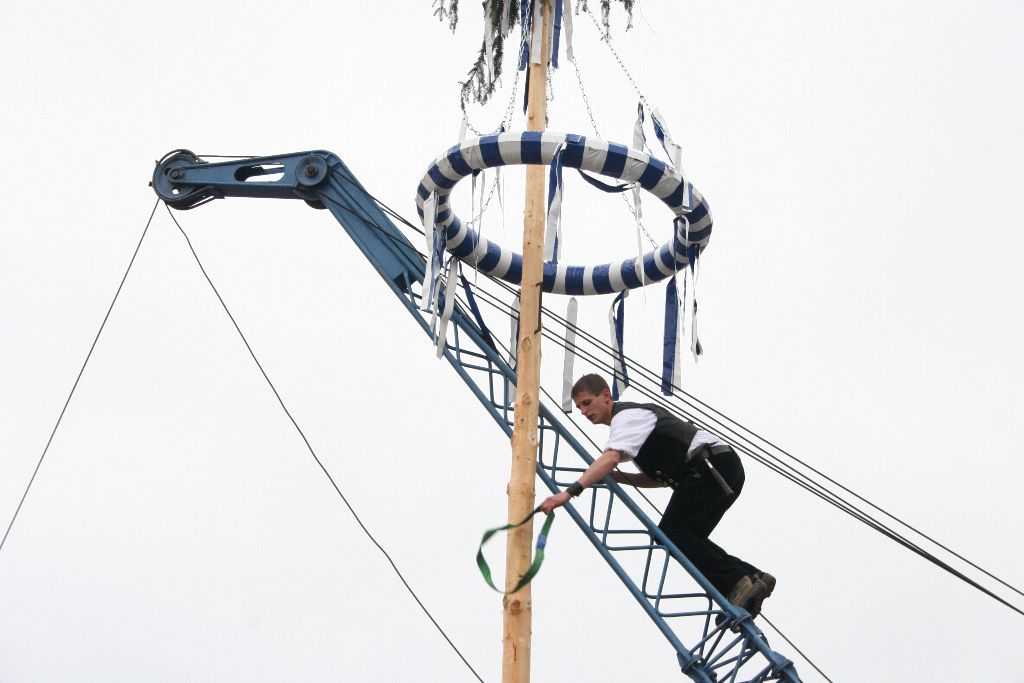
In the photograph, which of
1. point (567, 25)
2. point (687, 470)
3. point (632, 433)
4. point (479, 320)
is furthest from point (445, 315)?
point (567, 25)

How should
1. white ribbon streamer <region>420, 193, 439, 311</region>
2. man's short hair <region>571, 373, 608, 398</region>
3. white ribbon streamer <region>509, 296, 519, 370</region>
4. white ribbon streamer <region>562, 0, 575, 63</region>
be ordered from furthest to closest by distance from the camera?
white ribbon streamer <region>562, 0, 575, 63</region> → white ribbon streamer <region>509, 296, 519, 370</region> → white ribbon streamer <region>420, 193, 439, 311</region> → man's short hair <region>571, 373, 608, 398</region>

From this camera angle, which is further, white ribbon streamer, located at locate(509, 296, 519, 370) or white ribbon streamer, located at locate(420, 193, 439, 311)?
white ribbon streamer, located at locate(509, 296, 519, 370)

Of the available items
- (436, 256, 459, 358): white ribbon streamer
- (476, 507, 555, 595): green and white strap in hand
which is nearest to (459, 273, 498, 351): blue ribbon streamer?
(436, 256, 459, 358): white ribbon streamer

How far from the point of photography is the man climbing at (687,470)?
7.20 metres

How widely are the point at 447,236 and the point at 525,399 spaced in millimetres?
1521

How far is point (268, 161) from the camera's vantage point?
8820 mm

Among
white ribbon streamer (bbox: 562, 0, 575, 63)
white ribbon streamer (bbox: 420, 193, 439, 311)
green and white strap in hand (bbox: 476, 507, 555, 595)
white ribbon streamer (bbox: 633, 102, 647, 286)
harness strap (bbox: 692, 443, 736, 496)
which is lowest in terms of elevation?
green and white strap in hand (bbox: 476, 507, 555, 595)

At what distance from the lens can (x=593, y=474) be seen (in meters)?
6.99

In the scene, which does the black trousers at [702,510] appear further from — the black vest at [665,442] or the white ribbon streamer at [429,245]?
the white ribbon streamer at [429,245]

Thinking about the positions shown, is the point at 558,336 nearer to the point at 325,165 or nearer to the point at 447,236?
A: the point at 447,236

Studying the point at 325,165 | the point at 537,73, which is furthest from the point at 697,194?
the point at 325,165

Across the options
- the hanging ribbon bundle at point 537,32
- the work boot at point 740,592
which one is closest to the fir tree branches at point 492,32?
the hanging ribbon bundle at point 537,32

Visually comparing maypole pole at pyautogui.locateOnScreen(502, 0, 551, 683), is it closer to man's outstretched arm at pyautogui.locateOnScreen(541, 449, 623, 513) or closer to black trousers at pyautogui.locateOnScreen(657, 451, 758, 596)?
man's outstretched arm at pyautogui.locateOnScreen(541, 449, 623, 513)

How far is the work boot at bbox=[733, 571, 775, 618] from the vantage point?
7.16m
